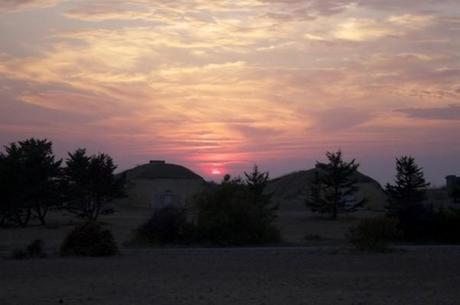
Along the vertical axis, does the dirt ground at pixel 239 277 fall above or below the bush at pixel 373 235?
below

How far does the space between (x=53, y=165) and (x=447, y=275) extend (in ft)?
120

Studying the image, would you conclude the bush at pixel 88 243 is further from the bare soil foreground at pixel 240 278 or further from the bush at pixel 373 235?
the bush at pixel 373 235

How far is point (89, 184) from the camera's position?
55000 mm

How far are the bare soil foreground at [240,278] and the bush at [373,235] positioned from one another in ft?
3.77

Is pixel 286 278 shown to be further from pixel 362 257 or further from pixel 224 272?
pixel 362 257

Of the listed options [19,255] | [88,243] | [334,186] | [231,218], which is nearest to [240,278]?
[88,243]

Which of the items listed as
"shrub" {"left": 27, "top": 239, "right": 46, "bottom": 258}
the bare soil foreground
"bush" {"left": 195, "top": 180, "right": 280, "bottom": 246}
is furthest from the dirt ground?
"bush" {"left": 195, "top": 180, "right": 280, "bottom": 246}

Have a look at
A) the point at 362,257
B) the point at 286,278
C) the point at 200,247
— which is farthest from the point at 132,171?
the point at 286,278

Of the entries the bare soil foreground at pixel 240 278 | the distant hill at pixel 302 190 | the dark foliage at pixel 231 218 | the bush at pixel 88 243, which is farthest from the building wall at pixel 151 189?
the bush at pixel 88 243

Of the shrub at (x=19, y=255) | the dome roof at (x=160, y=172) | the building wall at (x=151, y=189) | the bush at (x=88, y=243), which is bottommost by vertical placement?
the shrub at (x=19, y=255)

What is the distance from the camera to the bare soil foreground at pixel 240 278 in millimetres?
18703

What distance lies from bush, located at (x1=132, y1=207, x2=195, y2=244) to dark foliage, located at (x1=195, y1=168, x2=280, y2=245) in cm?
69

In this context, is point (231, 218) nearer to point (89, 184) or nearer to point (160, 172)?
point (89, 184)

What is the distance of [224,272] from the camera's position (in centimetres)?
2494
